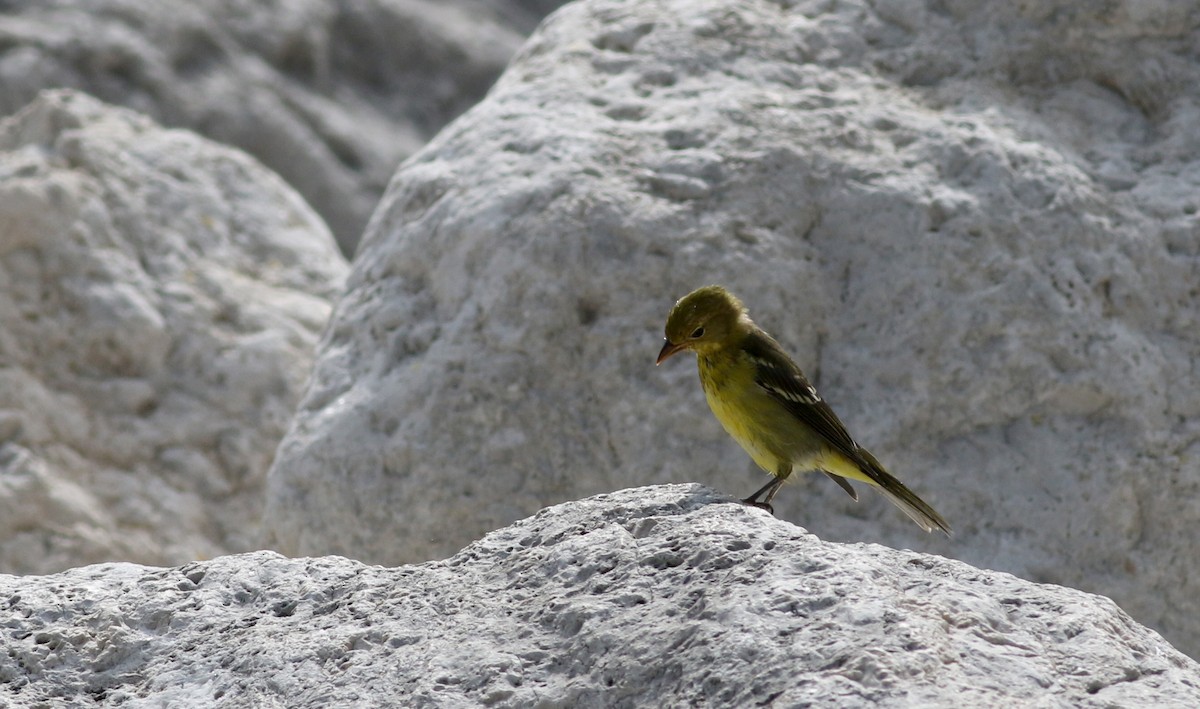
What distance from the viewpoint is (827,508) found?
561 cm

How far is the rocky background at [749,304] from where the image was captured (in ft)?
18.1

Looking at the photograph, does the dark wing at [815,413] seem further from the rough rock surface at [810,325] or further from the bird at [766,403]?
the rough rock surface at [810,325]

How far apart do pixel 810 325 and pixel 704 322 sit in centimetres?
91

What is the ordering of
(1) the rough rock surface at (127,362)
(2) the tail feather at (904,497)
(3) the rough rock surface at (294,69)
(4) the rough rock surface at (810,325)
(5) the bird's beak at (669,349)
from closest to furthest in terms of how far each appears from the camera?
1. (2) the tail feather at (904,497)
2. (5) the bird's beak at (669,349)
3. (4) the rough rock surface at (810,325)
4. (1) the rough rock surface at (127,362)
5. (3) the rough rock surface at (294,69)

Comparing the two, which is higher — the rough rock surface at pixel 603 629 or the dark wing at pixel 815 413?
the rough rock surface at pixel 603 629

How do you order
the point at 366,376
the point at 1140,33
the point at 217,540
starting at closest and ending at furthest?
the point at 366,376
the point at 1140,33
the point at 217,540

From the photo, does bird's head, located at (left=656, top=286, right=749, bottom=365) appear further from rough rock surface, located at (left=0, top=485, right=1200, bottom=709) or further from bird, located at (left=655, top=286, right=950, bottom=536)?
rough rock surface, located at (left=0, top=485, right=1200, bottom=709)

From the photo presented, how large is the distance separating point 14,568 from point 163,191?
248cm

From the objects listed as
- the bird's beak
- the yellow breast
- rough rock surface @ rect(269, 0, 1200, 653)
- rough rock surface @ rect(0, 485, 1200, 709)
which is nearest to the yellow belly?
the yellow breast

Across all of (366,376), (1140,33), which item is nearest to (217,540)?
(366,376)

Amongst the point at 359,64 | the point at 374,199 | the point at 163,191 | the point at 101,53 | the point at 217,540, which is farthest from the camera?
the point at 359,64

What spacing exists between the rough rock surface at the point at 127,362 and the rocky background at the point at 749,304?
2cm

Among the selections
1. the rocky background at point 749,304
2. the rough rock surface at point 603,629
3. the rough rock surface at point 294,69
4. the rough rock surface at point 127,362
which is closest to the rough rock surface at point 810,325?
the rocky background at point 749,304

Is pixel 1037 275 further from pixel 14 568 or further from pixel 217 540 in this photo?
pixel 14 568
